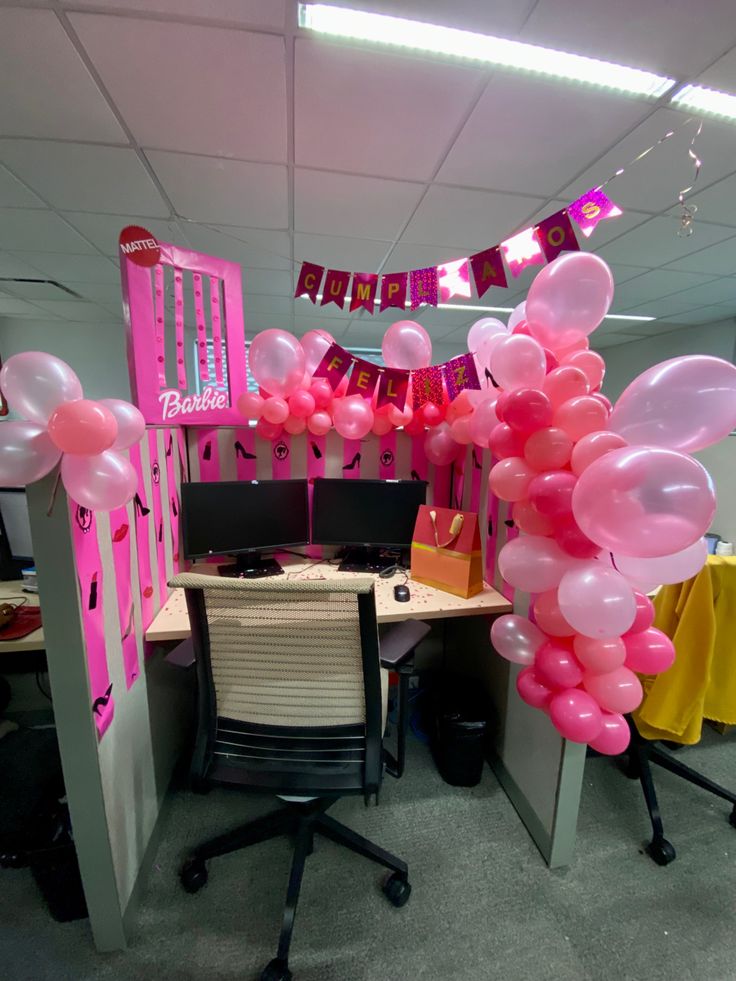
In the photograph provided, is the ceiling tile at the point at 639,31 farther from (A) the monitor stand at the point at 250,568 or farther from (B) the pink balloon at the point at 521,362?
(A) the monitor stand at the point at 250,568

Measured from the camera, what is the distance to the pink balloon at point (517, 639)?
1130mm

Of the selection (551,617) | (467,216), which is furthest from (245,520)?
(467,216)

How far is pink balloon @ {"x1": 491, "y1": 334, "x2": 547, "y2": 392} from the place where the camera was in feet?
3.47

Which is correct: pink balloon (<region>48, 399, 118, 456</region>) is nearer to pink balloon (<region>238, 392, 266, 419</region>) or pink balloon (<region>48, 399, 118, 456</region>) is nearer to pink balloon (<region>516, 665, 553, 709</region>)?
pink balloon (<region>238, 392, 266, 419</region>)

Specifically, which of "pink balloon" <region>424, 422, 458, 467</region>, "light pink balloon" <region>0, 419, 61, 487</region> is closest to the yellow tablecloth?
"pink balloon" <region>424, 422, 458, 467</region>

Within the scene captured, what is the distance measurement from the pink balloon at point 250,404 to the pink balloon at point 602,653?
1394mm

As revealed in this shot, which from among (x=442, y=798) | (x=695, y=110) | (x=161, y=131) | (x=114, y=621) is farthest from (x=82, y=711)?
(x=695, y=110)

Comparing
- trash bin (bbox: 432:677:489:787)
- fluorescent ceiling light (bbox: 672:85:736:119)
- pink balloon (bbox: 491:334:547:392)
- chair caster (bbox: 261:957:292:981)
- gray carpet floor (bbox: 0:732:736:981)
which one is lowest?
gray carpet floor (bbox: 0:732:736:981)

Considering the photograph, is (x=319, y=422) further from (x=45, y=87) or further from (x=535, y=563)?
(x=45, y=87)

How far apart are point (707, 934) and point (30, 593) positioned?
8.38ft

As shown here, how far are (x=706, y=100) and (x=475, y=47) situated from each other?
1.10 meters

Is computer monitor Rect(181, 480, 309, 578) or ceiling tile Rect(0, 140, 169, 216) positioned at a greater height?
ceiling tile Rect(0, 140, 169, 216)

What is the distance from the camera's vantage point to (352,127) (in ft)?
5.93

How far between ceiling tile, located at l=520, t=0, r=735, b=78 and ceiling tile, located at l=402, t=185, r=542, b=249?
890 mm
